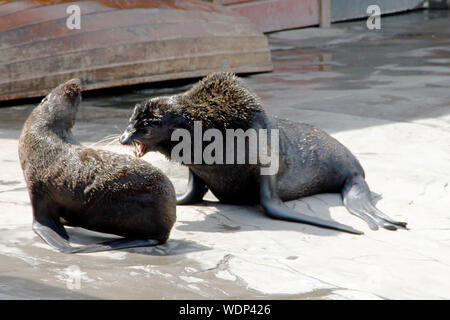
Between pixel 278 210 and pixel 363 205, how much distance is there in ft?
1.90

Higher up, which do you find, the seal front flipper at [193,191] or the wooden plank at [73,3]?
the wooden plank at [73,3]

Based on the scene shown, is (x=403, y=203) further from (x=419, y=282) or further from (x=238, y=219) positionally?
(x=419, y=282)

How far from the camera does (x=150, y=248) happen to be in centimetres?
397

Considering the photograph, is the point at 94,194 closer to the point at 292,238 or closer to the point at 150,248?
the point at 150,248

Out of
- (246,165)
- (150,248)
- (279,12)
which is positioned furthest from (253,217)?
(279,12)

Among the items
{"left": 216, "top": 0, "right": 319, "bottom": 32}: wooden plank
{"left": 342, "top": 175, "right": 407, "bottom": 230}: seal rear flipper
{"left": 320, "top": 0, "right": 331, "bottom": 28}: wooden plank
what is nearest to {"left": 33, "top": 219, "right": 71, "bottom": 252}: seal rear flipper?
{"left": 342, "top": 175, "right": 407, "bottom": 230}: seal rear flipper

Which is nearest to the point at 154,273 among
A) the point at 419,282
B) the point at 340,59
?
the point at 419,282

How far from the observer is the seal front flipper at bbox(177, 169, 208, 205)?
5.01 metres

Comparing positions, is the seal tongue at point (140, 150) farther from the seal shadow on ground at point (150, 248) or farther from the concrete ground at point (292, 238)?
the seal shadow on ground at point (150, 248)

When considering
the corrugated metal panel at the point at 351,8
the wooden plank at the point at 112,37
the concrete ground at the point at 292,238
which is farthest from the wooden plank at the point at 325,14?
the concrete ground at the point at 292,238

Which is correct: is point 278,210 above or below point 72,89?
below

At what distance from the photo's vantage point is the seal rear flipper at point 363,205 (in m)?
4.52

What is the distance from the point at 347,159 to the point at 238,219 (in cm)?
108

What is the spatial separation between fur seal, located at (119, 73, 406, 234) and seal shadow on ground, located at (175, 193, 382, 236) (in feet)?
0.17
